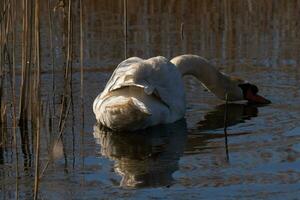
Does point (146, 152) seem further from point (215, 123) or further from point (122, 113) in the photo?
point (215, 123)

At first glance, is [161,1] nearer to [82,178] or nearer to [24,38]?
[24,38]

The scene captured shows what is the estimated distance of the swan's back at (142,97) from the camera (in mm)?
8173

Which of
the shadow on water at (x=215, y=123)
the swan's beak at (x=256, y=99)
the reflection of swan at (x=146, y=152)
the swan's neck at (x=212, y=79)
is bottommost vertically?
the reflection of swan at (x=146, y=152)

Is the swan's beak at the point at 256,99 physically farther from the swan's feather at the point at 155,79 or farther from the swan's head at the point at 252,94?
the swan's feather at the point at 155,79

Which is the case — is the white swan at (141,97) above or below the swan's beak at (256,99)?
above

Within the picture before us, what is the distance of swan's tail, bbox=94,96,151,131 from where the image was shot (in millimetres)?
8055

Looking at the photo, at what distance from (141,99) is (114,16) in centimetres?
733

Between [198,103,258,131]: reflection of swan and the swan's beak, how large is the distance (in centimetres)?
7

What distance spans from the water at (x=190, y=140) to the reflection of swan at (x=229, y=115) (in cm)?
1

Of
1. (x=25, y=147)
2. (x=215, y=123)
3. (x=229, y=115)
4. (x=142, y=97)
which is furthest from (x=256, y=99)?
(x=25, y=147)

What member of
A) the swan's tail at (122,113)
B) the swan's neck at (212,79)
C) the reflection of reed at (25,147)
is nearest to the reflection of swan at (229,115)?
the swan's neck at (212,79)

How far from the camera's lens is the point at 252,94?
9883 millimetres

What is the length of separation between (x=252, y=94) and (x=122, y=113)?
2.18m

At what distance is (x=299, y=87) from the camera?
10.0 m
